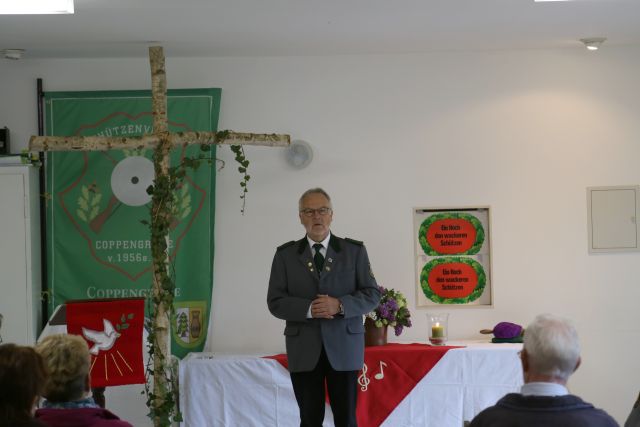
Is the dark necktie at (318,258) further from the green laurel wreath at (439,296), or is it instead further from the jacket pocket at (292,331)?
the green laurel wreath at (439,296)

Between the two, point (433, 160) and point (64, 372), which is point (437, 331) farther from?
point (64, 372)

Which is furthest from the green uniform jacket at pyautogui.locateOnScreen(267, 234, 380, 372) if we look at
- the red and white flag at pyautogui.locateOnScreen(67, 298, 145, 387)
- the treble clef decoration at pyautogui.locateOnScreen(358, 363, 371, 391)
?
the treble clef decoration at pyautogui.locateOnScreen(358, 363, 371, 391)

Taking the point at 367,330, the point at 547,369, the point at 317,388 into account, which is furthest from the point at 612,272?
the point at 547,369

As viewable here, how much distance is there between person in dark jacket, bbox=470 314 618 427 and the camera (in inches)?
89.9

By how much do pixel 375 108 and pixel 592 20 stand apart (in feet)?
4.98

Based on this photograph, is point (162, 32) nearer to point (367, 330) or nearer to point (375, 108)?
point (375, 108)

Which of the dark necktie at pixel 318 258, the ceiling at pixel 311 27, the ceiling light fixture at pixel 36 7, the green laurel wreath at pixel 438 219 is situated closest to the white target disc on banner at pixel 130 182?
the ceiling at pixel 311 27

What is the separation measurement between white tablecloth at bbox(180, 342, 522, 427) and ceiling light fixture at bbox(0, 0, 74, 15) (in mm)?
2223

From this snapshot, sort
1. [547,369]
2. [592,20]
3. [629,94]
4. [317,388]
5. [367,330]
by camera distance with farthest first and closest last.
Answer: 1. [629,94]
2. [367,330]
3. [592,20]
4. [317,388]
5. [547,369]

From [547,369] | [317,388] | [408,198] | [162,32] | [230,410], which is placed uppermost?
[162,32]

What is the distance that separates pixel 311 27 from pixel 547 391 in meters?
3.33

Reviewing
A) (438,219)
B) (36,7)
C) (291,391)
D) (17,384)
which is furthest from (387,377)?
(17,384)

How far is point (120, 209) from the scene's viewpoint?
6.02m

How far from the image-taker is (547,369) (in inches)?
92.7
